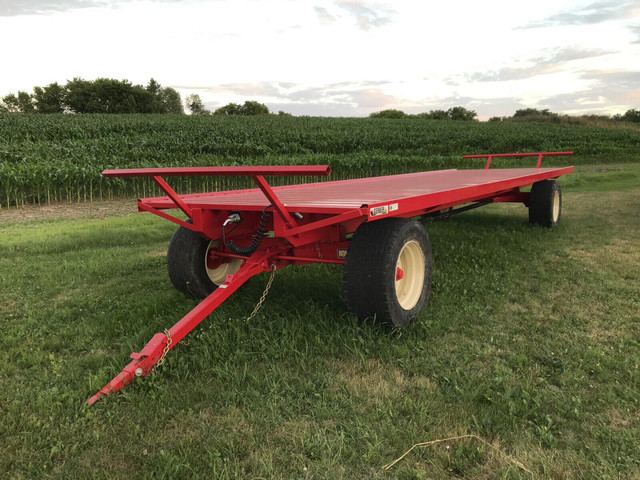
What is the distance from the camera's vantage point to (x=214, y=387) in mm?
2592

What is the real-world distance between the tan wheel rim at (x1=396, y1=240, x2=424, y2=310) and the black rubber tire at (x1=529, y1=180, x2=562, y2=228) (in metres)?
4.50

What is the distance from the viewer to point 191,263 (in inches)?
149

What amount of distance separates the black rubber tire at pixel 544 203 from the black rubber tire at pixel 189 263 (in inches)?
216

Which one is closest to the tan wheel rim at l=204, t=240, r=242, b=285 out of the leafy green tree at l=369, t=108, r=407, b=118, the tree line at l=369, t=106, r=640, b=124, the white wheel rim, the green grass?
the green grass

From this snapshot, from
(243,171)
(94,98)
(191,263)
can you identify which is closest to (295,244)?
(243,171)

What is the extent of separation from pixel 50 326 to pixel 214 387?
6.15 feet

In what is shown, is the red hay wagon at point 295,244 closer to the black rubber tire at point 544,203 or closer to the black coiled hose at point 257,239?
the black coiled hose at point 257,239

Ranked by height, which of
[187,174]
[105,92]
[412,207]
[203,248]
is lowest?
[203,248]

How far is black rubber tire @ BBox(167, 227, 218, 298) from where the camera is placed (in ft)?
12.5

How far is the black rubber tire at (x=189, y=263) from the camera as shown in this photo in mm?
3801

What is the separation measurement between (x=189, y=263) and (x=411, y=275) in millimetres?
1886

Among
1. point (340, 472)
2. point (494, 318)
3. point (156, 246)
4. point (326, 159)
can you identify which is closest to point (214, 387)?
point (340, 472)

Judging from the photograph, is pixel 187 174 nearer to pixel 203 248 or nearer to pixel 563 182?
pixel 203 248

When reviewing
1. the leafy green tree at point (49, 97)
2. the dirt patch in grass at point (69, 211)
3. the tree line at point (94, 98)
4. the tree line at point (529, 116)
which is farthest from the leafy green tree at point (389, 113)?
the dirt patch in grass at point (69, 211)
